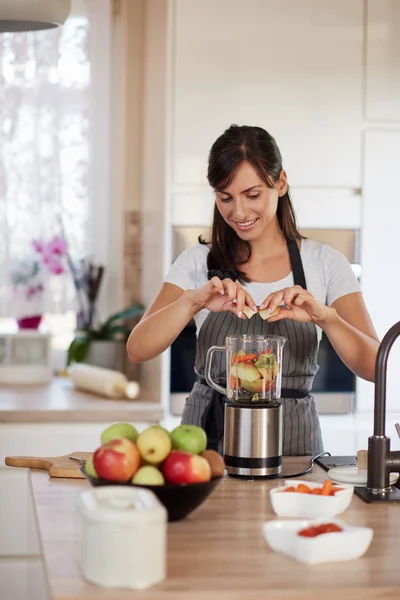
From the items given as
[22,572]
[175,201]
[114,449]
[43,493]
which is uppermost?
[175,201]

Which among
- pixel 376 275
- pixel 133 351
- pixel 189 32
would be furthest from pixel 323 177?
pixel 133 351

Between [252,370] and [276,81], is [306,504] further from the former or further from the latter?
[276,81]

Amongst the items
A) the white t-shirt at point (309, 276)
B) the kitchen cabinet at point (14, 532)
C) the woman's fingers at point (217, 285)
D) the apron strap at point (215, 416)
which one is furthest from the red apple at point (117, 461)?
the kitchen cabinet at point (14, 532)

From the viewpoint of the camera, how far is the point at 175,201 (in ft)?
10.5

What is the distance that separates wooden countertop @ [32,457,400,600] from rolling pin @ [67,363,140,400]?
5.19 ft

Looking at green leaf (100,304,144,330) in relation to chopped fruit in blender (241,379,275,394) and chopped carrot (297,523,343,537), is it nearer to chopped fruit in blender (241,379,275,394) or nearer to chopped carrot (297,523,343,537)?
chopped fruit in blender (241,379,275,394)

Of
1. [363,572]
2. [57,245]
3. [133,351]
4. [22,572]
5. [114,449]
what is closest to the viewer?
[363,572]

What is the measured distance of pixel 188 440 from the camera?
1.66m

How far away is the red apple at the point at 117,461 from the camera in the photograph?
157 centimetres

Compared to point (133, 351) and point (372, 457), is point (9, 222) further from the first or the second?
point (372, 457)

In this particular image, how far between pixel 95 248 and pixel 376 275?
1315 mm

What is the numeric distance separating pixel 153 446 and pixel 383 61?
2.10 meters

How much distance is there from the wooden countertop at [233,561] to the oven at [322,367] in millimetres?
1391

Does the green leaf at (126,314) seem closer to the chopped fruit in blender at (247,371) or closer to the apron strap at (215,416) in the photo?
the apron strap at (215,416)
